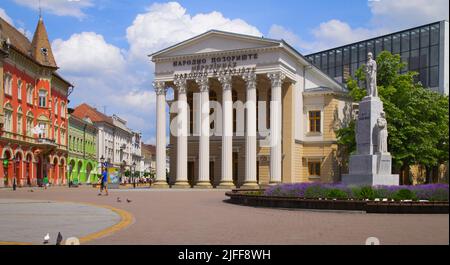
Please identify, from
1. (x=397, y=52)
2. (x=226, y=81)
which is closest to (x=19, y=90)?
(x=226, y=81)

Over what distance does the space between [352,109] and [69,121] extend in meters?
48.0

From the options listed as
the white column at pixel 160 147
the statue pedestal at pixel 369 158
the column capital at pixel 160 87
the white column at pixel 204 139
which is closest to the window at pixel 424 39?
the white column at pixel 204 139

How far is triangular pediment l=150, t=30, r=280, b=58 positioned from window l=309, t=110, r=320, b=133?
36.6ft

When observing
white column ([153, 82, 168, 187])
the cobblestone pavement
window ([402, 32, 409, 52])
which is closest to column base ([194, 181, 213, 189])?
white column ([153, 82, 168, 187])

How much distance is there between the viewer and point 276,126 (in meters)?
53.4

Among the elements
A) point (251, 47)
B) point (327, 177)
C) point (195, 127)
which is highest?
point (251, 47)

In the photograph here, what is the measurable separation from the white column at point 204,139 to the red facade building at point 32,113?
15.9 metres

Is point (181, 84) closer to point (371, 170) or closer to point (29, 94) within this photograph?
point (29, 94)

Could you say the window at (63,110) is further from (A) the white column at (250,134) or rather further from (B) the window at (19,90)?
(A) the white column at (250,134)

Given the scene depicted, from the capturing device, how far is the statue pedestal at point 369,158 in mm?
23781

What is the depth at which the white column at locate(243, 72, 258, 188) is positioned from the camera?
54562mm

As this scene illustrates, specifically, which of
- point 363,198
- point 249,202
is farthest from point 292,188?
point 363,198
